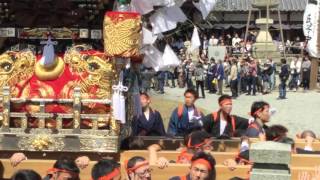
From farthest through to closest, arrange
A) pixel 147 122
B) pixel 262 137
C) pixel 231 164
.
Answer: pixel 147 122 < pixel 262 137 < pixel 231 164

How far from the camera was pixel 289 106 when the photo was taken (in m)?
19.1

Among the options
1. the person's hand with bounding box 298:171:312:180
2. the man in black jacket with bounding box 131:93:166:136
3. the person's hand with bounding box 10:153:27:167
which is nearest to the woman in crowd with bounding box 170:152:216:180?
the person's hand with bounding box 298:171:312:180

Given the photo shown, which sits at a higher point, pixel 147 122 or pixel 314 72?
pixel 314 72

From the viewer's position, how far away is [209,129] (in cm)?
730

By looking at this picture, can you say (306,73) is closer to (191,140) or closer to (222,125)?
(222,125)

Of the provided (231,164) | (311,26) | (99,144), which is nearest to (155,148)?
(99,144)

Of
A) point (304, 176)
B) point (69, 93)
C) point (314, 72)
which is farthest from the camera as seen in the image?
point (314, 72)

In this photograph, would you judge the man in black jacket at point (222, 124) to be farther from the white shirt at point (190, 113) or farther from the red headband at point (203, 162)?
the red headband at point (203, 162)

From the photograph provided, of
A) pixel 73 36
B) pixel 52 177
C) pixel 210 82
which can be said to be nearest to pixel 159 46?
pixel 73 36

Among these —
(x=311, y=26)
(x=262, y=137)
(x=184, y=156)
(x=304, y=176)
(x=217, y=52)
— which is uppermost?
(x=311, y=26)

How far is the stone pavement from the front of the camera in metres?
16.1

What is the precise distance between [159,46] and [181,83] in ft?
52.5

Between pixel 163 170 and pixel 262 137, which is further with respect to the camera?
pixel 262 137

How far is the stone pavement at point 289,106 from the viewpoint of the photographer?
52.8 ft
